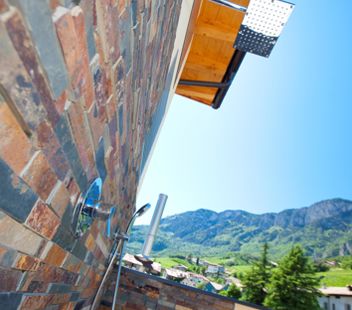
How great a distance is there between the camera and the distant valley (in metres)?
63.4

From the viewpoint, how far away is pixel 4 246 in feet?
1.44

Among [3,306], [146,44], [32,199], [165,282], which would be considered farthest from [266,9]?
[165,282]

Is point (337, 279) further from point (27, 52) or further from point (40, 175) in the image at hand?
point (27, 52)

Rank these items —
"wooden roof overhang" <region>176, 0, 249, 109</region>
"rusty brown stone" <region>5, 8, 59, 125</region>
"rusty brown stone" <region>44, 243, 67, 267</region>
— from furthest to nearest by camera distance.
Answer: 1. "wooden roof overhang" <region>176, 0, 249, 109</region>
2. "rusty brown stone" <region>44, 243, 67, 267</region>
3. "rusty brown stone" <region>5, 8, 59, 125</region>

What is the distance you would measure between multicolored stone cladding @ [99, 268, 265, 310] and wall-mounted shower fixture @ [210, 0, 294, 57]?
2722mm

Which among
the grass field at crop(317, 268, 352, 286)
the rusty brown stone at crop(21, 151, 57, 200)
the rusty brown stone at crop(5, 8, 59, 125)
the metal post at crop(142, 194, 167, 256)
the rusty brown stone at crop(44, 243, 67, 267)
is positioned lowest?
the rusty brown stone at crop(44, 243, 67, 267)

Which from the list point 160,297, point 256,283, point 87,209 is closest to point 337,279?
point 256,283

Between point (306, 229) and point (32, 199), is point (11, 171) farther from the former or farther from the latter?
point (306, 229)

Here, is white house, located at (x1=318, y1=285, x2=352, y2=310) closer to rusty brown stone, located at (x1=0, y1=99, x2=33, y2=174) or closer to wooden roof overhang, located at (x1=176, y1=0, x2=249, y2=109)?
wooden roof overhang, located at (x1=176, y1=0, x2=249, y2=109)

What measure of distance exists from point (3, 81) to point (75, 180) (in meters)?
0.40

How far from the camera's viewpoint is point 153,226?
436cm

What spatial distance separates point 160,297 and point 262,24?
9.96 feet

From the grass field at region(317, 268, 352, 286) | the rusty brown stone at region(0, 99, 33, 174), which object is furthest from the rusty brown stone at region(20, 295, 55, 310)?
the grass field at region(317, 268, 352, 286)

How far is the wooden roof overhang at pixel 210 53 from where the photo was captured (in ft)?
10.3
